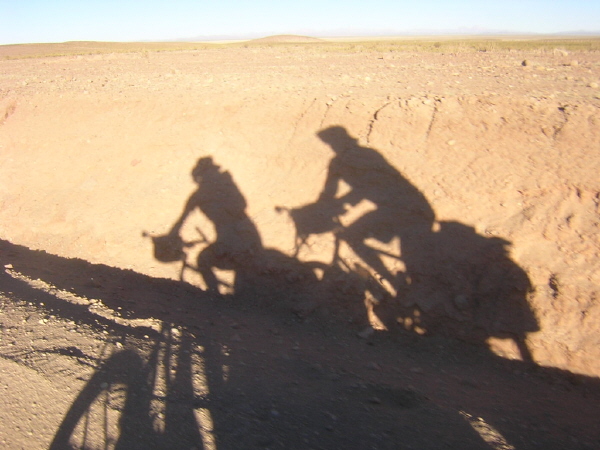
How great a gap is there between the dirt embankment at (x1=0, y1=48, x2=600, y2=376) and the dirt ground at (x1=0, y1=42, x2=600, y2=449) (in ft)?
0.09

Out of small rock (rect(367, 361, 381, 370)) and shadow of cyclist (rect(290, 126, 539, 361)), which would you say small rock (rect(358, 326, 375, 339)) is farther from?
small rock (rect(367, 361, 381, 370))

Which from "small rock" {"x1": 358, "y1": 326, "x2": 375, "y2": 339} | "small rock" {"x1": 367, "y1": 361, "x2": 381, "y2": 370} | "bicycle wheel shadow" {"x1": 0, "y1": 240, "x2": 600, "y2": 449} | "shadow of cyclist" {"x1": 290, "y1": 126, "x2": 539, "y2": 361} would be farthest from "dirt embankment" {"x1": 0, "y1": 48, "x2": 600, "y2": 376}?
"small rock" {"x1": 367, "y1": 361, "x2": 381, "y2": 370}

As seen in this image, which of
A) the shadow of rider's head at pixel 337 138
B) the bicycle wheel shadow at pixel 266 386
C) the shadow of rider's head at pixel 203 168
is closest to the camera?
the bicycle wheel shadow at pixel 266 386

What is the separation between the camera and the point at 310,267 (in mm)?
5926

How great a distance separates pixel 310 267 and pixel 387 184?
4.80ft

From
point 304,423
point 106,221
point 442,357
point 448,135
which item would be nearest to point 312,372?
point 304,423

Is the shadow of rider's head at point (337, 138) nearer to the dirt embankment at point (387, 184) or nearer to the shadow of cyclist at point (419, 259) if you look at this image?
the dirt embankment at point (387, 184)

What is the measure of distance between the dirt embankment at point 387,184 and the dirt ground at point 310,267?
29 millimetres

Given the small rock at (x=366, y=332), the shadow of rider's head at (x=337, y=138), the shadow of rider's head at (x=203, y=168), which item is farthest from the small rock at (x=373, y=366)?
the shadow of rider's head at (x=203, y=168)

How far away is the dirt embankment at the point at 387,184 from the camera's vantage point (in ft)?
16.9

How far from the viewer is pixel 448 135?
6215 mm

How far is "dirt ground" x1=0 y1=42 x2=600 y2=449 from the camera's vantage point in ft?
10.7

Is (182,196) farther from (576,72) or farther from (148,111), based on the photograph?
(576,72)

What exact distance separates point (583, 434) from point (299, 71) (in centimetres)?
965
